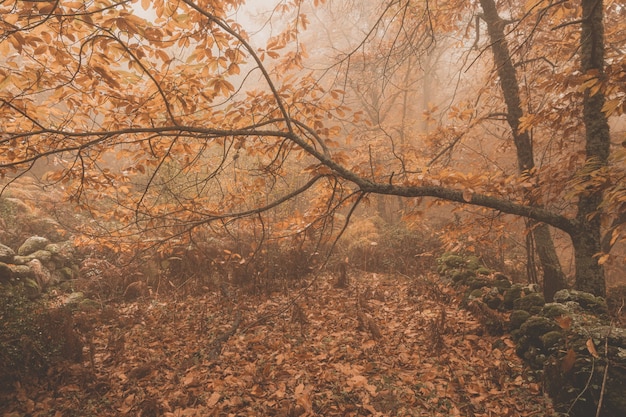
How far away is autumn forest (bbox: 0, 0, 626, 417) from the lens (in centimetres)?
229

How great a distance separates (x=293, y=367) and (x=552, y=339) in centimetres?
268

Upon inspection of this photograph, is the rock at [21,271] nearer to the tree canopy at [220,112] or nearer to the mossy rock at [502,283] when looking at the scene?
the tree canopy at [220,112]

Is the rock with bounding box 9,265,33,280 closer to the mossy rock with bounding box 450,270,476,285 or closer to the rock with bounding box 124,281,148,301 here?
the rock with bounding box 124,281,148,301

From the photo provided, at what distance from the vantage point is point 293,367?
381 centimetres

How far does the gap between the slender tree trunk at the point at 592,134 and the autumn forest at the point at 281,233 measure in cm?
2

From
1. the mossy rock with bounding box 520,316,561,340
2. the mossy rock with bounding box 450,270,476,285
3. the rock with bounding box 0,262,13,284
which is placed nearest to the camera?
the mossy rock with bounding box 520,316,561,340

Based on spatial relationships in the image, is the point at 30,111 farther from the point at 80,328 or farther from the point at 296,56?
the point at 80,328

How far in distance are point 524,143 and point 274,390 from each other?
15.5 feet

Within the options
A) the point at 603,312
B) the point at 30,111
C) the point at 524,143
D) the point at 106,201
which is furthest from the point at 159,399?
the point at 106,201

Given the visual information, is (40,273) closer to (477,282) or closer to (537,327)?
(477,282)

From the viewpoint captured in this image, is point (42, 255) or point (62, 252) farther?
point (62, 252)

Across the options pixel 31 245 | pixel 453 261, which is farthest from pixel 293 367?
pixel 31 245

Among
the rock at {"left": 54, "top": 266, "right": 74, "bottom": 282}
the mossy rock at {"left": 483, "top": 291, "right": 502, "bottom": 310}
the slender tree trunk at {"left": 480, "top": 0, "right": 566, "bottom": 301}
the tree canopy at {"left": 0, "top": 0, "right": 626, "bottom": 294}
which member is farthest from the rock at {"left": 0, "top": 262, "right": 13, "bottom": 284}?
the slender tree trunk at {"left": 480, "top": 0, "right": 566, "bottom": 301}

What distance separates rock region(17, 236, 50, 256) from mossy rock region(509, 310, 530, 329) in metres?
8.61
